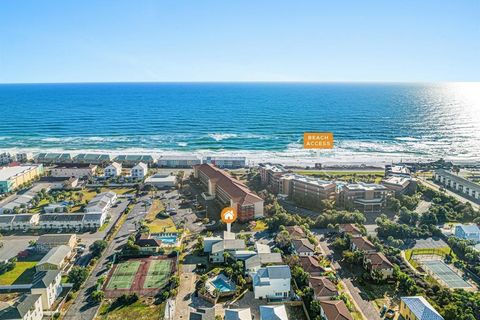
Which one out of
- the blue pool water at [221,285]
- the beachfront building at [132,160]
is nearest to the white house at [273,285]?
the blue pool water at [221,285]

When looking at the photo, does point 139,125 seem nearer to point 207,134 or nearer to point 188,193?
point 207,134

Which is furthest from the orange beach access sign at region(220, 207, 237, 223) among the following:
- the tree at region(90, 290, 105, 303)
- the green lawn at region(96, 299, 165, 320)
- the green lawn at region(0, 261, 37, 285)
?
the green lawn at region(0, 261, 37, 285)

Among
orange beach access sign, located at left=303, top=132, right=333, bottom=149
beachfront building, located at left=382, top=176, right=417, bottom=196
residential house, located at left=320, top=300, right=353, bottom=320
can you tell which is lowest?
residential house, located at left=320, top=300, right=353, bottom=320

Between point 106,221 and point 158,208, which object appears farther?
point 158,208

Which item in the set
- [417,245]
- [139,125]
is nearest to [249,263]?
[417,245]

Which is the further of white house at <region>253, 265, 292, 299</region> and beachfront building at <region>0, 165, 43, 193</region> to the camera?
beachfront building at <region>0, 165, 43, 193</region>

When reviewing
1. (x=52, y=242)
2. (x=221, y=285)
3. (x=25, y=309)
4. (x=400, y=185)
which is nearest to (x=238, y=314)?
(x=221, y=285)

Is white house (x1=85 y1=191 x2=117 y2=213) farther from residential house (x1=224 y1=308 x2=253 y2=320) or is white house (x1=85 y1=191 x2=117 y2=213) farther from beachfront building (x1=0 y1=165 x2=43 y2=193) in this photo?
residential house (x1=224 y1=308 x2=253 y2=320)
